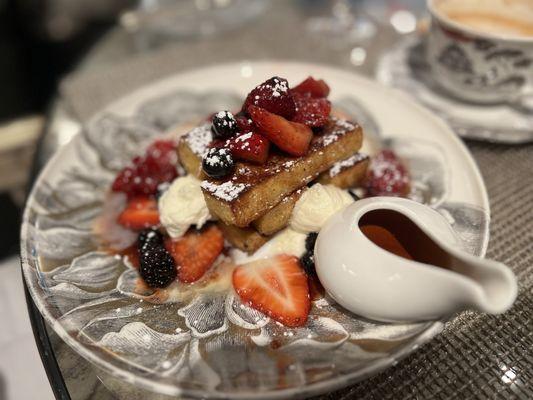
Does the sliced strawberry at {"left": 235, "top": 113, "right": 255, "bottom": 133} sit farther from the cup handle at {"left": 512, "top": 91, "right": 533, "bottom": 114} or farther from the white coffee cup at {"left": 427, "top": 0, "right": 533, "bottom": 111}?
the cup handle at {"left": 512, "top": 91, "right": 533, "bottom": 114}

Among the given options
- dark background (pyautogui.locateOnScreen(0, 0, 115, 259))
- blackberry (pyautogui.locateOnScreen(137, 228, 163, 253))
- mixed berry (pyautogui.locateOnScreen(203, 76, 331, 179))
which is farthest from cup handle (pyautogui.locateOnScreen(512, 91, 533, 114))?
dark background (pyautogui.locateOnScreen(0, 0, 115, 259))

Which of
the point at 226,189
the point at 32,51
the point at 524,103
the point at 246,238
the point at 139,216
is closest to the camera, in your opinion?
the point at 226,189

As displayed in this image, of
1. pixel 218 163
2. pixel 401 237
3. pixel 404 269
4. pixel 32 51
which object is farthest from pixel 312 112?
pixel 32 51

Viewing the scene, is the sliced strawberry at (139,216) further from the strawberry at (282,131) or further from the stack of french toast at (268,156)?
the strawberry at (282,131)

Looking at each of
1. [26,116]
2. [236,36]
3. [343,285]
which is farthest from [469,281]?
[26,116]

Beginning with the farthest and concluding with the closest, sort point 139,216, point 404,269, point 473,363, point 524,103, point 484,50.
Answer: point 524,103 < point 484,50 < point 139,216 < point 473,363 < point 404,269

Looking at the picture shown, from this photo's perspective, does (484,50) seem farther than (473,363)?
Yes

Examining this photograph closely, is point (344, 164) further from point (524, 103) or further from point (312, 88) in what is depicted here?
point (524, 103)

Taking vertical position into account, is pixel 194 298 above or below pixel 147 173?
below
